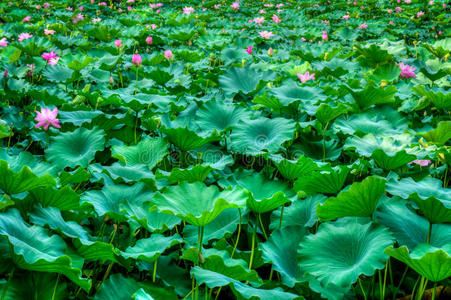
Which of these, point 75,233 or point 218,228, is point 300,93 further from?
point 75,233

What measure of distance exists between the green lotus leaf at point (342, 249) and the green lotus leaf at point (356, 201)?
28mm

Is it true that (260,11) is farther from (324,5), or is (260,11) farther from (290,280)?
(290,280)

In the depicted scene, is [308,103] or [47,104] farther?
[47,104]

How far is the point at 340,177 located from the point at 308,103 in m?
0.72

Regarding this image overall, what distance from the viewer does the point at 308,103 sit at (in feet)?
5.71

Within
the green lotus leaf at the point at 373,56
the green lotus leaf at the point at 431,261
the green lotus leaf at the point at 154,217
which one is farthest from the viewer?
the green lotus leaf at the point at 373,56

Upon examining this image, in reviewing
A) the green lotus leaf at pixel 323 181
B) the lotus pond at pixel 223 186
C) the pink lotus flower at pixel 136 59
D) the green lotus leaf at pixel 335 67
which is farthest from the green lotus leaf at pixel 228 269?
the green lotus leaf at pixel 335 67

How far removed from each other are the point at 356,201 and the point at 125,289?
22.0 inches

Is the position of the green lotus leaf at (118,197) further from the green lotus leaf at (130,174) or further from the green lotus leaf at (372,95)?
the green lotus leaf at (372,95)

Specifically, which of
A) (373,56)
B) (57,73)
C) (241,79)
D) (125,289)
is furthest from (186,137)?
(373,56)

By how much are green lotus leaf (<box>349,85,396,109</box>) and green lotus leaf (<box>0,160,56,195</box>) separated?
1297 millimetres

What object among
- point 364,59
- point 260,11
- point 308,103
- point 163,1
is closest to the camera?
point 308,103

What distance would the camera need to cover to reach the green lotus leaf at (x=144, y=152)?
135 centimetres

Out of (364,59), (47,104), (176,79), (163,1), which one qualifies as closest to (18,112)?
(47,104)
